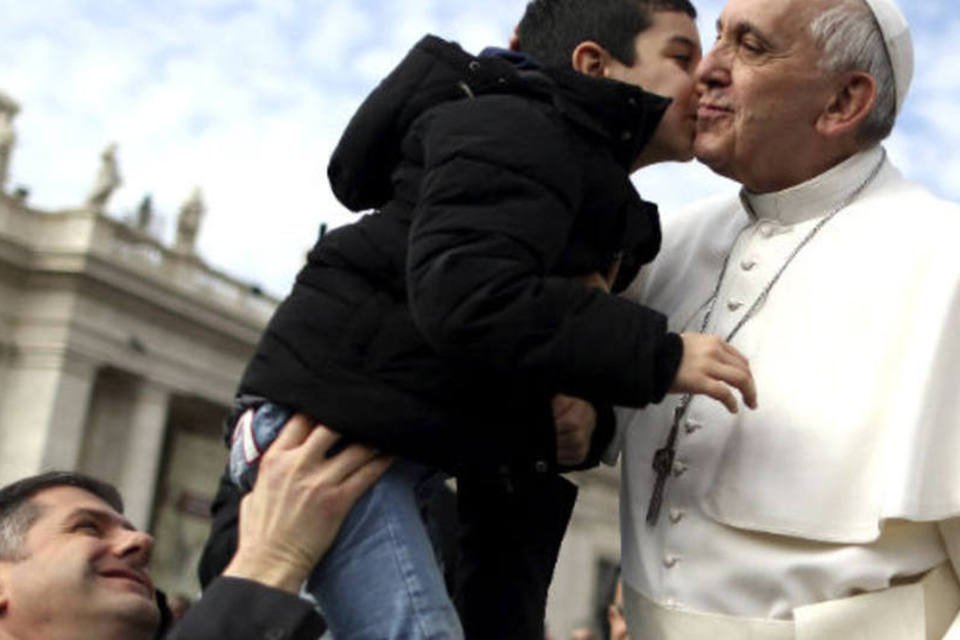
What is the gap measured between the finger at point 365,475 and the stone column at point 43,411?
27.7m

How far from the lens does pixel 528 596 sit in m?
2.99

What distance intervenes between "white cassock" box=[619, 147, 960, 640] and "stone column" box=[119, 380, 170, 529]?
29.5 metres

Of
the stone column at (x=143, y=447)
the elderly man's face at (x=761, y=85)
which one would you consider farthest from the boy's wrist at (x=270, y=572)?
the stone column at (x=143, y=447)

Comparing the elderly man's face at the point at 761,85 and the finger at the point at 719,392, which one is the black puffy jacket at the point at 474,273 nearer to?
the finger at the point at 719,392

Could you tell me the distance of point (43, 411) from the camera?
3038 cm

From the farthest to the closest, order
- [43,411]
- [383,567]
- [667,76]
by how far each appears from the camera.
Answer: [43,411] → [667,76] → [383,567]

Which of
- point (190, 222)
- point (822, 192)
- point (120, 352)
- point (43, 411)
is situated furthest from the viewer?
point (190, 222)

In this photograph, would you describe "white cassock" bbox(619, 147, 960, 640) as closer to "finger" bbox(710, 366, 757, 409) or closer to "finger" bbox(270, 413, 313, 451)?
"finger" bbox(710, 366, 757, 409)

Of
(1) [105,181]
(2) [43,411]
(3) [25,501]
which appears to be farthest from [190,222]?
(3) [25,501]

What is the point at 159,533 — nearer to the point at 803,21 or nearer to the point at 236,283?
the point at 236,283

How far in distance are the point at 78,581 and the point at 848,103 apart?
5.60 ft

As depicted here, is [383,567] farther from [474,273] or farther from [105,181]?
[105,181]

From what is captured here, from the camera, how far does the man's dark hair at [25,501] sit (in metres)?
3.42

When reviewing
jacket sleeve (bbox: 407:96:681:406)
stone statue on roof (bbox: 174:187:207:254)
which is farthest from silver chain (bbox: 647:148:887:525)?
stone statue on roof (bbox: 174:187:207:254)
